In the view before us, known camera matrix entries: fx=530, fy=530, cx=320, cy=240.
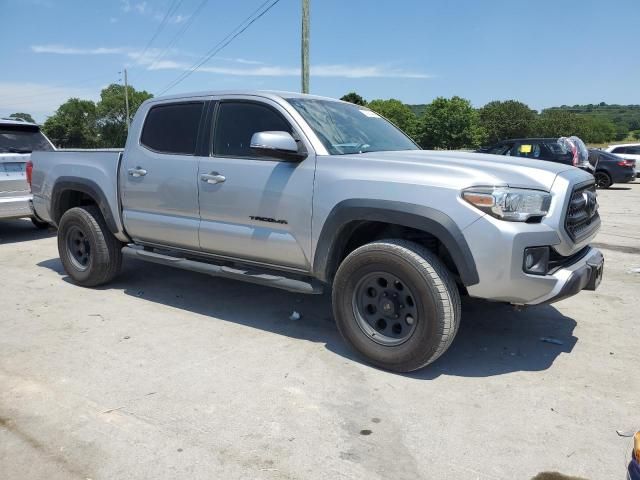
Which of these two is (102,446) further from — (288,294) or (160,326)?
(288,294)

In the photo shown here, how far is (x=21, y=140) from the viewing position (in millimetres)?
8469

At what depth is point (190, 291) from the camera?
18.5 feet

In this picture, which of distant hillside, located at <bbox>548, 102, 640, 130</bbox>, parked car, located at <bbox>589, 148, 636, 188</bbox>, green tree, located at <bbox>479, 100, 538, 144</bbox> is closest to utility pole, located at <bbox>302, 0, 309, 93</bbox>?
parked car, located at <bbox>589, 148, 636, 188</bbox>

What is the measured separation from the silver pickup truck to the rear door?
0.01 m

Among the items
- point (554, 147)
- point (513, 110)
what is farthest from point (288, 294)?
point (513, 110)

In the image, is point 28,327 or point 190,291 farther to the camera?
point 190,291

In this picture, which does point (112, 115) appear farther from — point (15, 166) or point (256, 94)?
point (256, 94)

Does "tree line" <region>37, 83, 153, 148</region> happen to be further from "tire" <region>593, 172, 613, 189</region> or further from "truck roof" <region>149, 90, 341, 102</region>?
"truck roof" <region>149, 90, 341, 102</region>

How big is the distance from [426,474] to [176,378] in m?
1.80

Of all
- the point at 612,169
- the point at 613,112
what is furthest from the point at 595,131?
the point at 612,169

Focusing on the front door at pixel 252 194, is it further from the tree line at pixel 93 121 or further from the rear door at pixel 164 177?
the tree line at pixel 93 121

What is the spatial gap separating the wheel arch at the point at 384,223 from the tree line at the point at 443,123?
6469 cm

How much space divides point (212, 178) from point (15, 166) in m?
5.21

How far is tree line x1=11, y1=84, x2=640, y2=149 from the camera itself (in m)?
75.6
